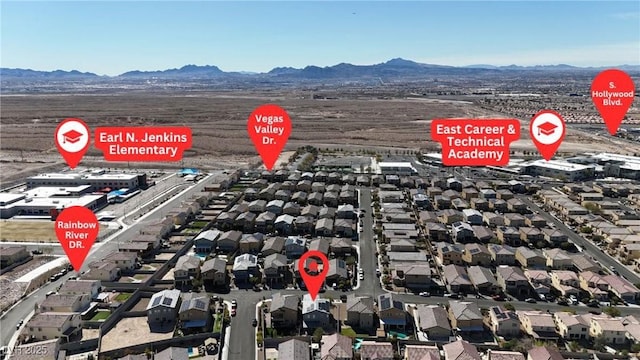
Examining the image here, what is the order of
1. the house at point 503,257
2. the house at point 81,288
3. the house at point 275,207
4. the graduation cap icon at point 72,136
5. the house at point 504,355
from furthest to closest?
the house at point 275,207
the house at point 503,257
the graduation cap icon at point 72,136
the house at point 81,288
the house at point 504,355

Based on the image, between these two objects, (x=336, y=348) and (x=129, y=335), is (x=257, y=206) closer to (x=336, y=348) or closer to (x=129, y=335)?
(x=129, y=335)

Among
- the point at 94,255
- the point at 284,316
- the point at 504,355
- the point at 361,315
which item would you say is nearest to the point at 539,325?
the point at 504,355

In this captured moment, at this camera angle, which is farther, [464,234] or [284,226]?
[284,226]

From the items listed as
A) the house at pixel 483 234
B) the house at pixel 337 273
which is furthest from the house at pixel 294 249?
the house at pixel 483 234

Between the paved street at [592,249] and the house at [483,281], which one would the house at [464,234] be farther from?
the paved street at [592,249]

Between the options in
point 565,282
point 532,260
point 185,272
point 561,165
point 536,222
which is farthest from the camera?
point 561,165

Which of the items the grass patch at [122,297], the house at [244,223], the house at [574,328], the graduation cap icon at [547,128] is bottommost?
the house at [574,328]

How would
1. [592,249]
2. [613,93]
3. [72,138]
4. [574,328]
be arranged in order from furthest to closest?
[592,249] → [613,93] → [72,138] → [574,328]
